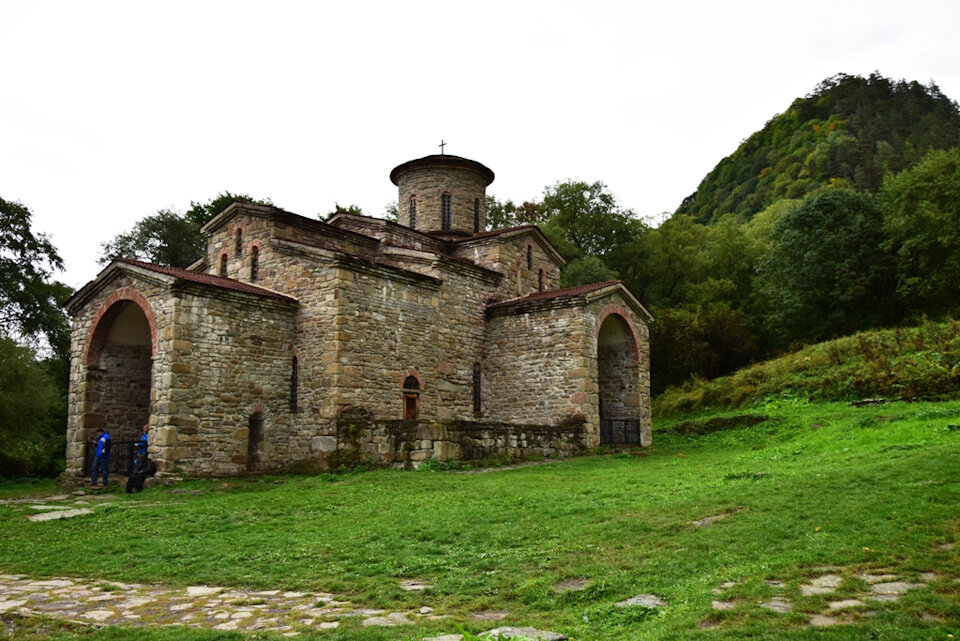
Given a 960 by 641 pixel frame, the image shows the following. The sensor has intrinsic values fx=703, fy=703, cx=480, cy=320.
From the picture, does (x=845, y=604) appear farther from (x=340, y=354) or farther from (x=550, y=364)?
(x=550, y=364)

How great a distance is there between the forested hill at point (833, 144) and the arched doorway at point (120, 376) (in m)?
50.2

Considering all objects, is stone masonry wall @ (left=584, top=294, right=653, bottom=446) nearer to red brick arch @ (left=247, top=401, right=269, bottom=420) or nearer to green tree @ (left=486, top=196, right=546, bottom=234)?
red brick arch @ (left=247, top=401, right=269, bottom=420)

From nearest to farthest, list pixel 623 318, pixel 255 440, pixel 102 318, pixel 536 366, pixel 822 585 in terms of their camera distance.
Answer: pixel 822 585 → pixel 255 440 → pixel 102 318 → pixel 536 366 → pixel 623 318

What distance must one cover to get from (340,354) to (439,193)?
10.8 metres

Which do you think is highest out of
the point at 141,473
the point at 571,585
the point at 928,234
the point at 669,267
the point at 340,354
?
the point at 669,267

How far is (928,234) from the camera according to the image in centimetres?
2664

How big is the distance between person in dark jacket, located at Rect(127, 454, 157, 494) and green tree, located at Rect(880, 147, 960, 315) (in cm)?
2643

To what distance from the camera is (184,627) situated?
5.49m

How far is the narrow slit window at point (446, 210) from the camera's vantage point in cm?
2598

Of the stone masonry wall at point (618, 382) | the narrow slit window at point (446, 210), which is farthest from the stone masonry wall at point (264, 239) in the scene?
the stone masonry wall at point (618, 382)

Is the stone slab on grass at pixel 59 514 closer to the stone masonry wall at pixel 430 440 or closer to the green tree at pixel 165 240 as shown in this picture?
the stone masonry wall at pixel 430 440

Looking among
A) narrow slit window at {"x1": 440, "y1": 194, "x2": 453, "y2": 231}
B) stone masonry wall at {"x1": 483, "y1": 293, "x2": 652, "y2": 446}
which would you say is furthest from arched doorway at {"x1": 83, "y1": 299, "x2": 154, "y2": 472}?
narrow slit window at {"x1": 440, "y1": 194, "x2": 453, "y2": 231}

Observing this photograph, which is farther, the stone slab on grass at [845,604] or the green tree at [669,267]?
the green tree at [669,267]

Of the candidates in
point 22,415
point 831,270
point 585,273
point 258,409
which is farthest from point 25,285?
point 831,270
